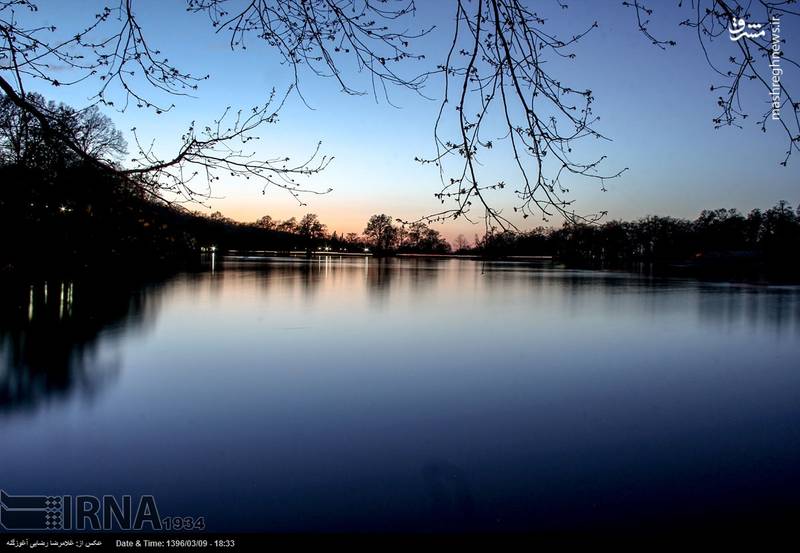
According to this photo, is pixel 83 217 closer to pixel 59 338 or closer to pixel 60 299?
pixel 59 338

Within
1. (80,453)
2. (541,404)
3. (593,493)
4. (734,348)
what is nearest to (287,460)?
(80,453)

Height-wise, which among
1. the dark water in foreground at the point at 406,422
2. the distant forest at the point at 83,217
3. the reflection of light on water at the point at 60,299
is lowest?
the dark water in foreground at the point at 406,422

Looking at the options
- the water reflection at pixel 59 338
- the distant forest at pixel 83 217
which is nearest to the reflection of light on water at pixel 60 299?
the water reflection at pixel 59 338

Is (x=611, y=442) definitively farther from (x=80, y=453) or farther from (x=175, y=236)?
(x=80, y=453)

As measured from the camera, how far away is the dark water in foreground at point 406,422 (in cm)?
462

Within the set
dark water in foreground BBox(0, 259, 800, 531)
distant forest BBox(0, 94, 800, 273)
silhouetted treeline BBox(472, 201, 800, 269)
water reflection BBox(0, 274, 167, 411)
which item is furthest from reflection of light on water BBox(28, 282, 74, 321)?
silhouetted treeline BBox(472, 201, 800, 269)

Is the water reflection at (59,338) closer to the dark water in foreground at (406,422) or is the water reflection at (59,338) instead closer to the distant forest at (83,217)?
the dark water in foreground at (406,422)

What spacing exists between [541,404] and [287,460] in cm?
393

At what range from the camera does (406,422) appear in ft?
22.5

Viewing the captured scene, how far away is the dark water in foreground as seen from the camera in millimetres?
4625

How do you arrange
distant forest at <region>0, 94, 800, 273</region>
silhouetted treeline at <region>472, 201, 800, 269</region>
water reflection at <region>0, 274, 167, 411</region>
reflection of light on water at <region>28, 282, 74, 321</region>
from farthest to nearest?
1. silhouetted treeline at <region>472, 201, 800, 269</region>
2. reflection of light on water at <region>28, 282, 74, 321</region>
3. water reflection at <region>0, 274, 167, 411</region>
4. distant forest at <region>0, 94, 800, 273</region>

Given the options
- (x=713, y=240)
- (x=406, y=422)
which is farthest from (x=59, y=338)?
(x=713, y=240)

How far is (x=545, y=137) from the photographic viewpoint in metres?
2.71

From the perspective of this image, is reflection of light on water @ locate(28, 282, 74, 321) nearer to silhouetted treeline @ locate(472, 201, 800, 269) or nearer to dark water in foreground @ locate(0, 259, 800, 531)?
dark water in foreground @ locate(0, 259, 800, 531)
